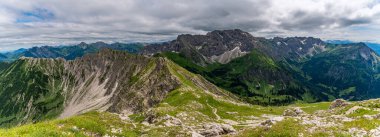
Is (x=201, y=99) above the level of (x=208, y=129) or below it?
below

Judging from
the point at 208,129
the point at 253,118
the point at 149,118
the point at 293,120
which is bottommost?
the point at 253,118

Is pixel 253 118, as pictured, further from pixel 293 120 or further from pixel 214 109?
pixel 293 120

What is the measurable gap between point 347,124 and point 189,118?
338 feet

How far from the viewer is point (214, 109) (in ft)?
612

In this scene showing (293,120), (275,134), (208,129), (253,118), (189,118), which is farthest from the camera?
(253,118)

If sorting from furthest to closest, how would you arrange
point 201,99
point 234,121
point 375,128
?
point 201,99
point 234,121
point 375,128

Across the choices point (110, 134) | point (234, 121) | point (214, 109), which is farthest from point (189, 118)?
point (110, 134)

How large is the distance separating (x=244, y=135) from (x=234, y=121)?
12389cm

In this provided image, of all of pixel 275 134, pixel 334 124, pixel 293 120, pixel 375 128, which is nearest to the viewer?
pixel 375 128

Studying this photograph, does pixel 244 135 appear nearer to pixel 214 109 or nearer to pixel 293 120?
pixel 293 120

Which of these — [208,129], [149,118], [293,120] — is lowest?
[149,118]

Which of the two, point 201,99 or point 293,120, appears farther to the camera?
point 201,99

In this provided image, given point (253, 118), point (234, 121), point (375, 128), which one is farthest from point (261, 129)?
point (253, 118)

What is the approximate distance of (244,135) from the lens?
42.4 m
